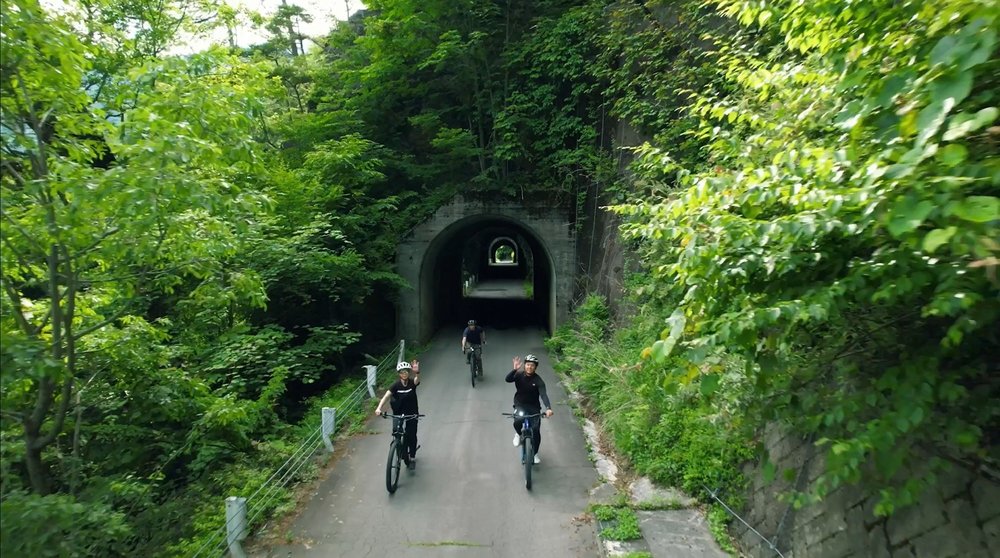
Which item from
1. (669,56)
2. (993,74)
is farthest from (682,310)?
(669,56)

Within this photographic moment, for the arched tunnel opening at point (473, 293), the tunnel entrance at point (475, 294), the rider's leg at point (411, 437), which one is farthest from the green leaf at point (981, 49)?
the tunnel entrance at point (475, 294)

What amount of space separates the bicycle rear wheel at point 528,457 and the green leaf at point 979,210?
608 centimetres

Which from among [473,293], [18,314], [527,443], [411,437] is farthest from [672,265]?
[473,293]

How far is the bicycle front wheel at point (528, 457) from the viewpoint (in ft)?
23.2

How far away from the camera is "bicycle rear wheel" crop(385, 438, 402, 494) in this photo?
6955 millimetres

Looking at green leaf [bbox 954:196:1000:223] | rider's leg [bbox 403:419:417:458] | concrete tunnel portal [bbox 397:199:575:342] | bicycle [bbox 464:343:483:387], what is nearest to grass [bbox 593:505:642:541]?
rider's leg [bbox 403:419:417:458]

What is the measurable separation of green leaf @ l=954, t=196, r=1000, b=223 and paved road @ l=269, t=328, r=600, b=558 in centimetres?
507

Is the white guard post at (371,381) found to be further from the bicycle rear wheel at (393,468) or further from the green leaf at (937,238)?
the green leaf at (937,238)

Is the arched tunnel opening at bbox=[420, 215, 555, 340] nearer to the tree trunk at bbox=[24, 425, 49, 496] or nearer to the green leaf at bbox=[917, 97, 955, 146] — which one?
the tree trunk at bbox=[24, 425, 49, 496]

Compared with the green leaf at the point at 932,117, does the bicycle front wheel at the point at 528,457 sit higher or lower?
lower

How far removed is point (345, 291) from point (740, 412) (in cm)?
1120

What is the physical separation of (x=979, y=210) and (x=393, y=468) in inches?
270

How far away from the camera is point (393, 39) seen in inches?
644

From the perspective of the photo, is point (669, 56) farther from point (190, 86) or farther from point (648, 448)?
point (190, 86)
